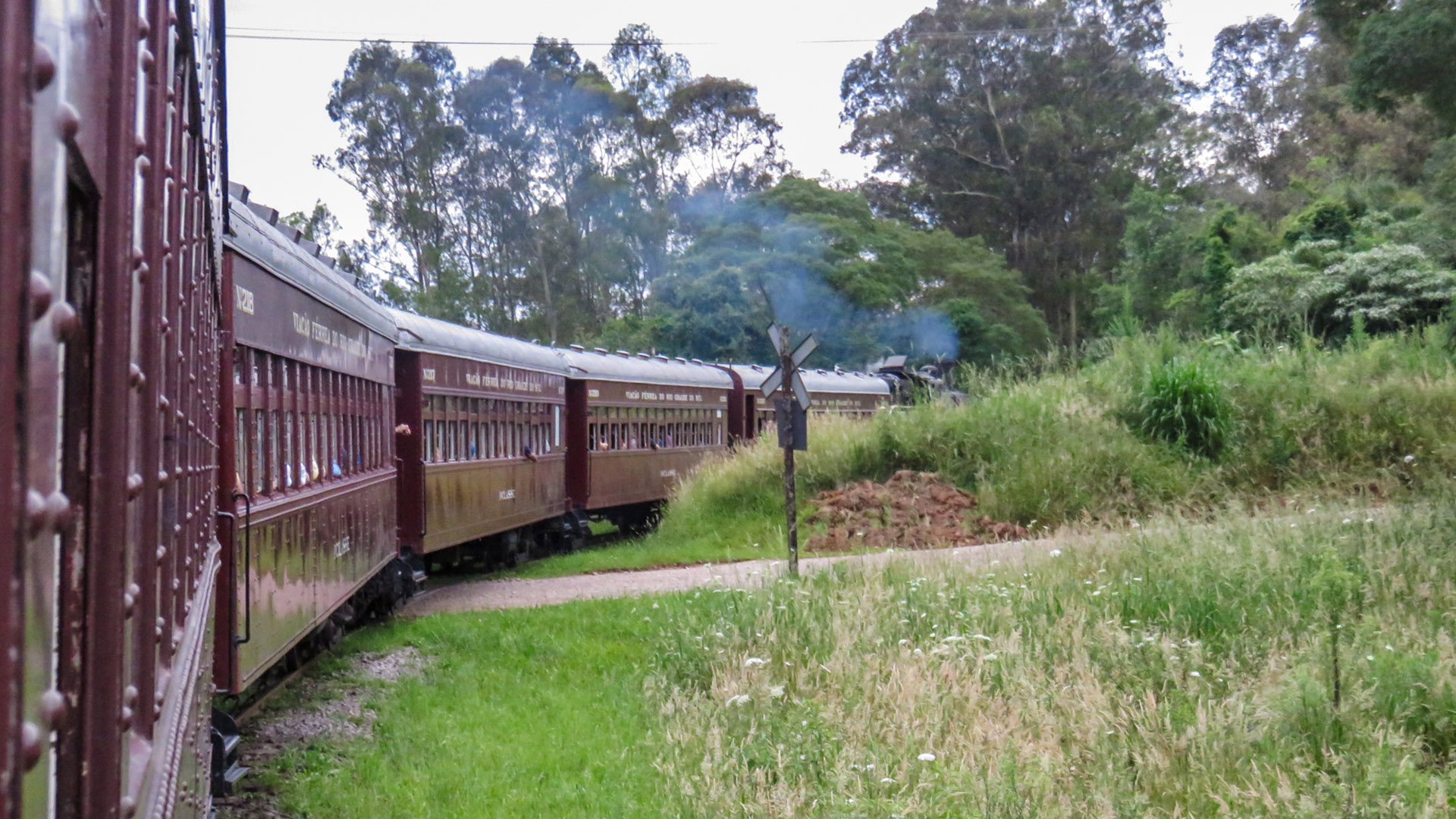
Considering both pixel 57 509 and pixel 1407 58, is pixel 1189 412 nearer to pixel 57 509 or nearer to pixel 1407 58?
pixel 1407 58

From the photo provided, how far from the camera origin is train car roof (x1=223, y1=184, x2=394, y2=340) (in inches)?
240

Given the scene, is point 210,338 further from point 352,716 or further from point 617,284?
point 617,284

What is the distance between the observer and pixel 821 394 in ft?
81.3

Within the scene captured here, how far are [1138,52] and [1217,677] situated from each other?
136 feet

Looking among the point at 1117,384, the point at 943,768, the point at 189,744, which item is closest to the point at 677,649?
the point at 943,768

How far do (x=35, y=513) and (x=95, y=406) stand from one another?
525mm

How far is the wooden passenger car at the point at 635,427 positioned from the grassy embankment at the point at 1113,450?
0.89 meters

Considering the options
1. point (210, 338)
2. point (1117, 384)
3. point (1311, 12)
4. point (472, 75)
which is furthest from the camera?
point (472, 75)

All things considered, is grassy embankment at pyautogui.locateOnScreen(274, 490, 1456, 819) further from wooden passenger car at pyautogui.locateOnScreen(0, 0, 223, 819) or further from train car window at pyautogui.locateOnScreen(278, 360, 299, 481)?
wooden passenger car at pyautogui.locateOnScreen(0, 0, 223, 819)

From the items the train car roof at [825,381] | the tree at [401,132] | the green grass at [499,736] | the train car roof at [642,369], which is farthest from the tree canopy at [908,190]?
the green grass at [499,736]

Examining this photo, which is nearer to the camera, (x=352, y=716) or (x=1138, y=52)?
(x=352, y=716)

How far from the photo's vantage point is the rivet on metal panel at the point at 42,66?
89 cm

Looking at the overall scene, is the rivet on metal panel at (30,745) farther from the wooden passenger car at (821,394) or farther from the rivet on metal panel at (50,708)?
the wooden passenger car at (821,394)

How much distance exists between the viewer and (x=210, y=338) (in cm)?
443
